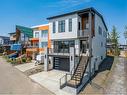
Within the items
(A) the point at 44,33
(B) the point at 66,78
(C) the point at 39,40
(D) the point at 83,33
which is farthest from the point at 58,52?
(C) the point at 39,40

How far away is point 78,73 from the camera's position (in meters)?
18.9

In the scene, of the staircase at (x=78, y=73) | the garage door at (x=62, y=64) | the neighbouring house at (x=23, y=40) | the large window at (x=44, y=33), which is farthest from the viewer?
the neighbouring house at (x=23, y=40)

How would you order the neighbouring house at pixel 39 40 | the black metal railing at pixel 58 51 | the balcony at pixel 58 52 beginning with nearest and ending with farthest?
the balcony at pixel 58 52
the black metal railing at pixel 58 51
the neighbouring house at pixel 39 40

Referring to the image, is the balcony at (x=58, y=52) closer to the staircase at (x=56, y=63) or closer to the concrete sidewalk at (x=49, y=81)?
the staircase at (x=56, y=63)

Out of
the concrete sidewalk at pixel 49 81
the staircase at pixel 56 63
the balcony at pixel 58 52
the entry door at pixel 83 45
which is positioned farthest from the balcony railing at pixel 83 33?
the concrete sidewalk at pixel 49 81

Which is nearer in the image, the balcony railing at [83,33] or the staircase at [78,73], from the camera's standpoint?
the staircase at [78,73]

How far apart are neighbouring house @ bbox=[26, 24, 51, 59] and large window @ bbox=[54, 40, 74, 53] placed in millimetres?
7030

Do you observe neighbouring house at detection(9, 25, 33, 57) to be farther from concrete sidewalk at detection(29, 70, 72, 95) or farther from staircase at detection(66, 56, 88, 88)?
staircase at detection(66, 56, 88, 88)

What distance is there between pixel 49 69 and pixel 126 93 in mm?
14343

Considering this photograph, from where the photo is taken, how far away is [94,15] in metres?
23.0

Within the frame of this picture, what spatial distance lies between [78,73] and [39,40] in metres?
20.7

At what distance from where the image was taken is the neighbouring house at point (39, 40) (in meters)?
35.2

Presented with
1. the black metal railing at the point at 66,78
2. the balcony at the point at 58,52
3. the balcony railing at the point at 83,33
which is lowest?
the black metal railing at the point at 66,78

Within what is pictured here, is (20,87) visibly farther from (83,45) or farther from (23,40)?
(23,40)
